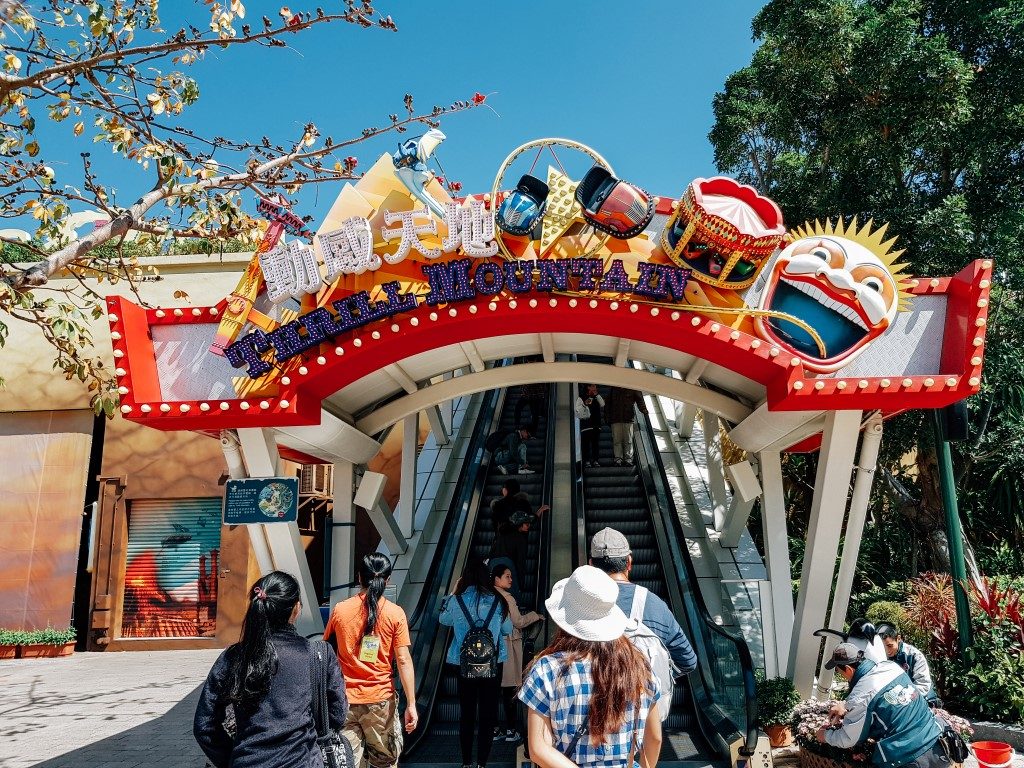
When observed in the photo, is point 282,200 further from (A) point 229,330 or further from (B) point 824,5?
(B) point 824,5

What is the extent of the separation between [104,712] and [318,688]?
749cm

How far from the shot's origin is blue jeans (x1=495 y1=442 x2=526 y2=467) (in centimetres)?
1308

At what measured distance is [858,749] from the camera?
4664mm

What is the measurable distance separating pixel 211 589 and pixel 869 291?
12788mm

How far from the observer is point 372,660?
15.8 ft

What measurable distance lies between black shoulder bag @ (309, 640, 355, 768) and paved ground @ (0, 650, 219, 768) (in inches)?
162

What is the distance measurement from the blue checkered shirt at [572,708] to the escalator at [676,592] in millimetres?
3572

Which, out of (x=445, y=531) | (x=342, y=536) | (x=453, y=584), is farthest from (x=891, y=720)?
(x=445, y=531)

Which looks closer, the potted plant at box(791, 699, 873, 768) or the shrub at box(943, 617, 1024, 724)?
the potted plant at box(791, 699, 873, 768)

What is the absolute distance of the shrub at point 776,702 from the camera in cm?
701

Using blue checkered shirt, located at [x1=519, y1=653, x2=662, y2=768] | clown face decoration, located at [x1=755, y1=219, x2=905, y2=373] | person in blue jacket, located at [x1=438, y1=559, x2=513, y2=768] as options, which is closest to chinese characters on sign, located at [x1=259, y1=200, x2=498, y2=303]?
clown face decoration, located at [x1=755, y1=219, x2=905, y2=373]

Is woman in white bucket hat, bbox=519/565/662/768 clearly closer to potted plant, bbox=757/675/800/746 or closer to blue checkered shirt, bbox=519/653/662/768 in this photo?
blue checkered shirt, bbox=519/653/662/768

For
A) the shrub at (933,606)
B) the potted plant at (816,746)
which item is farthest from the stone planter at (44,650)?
the shrub at (933,606)

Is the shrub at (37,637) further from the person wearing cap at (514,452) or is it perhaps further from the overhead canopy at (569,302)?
the overhead canopy at (569,302)
